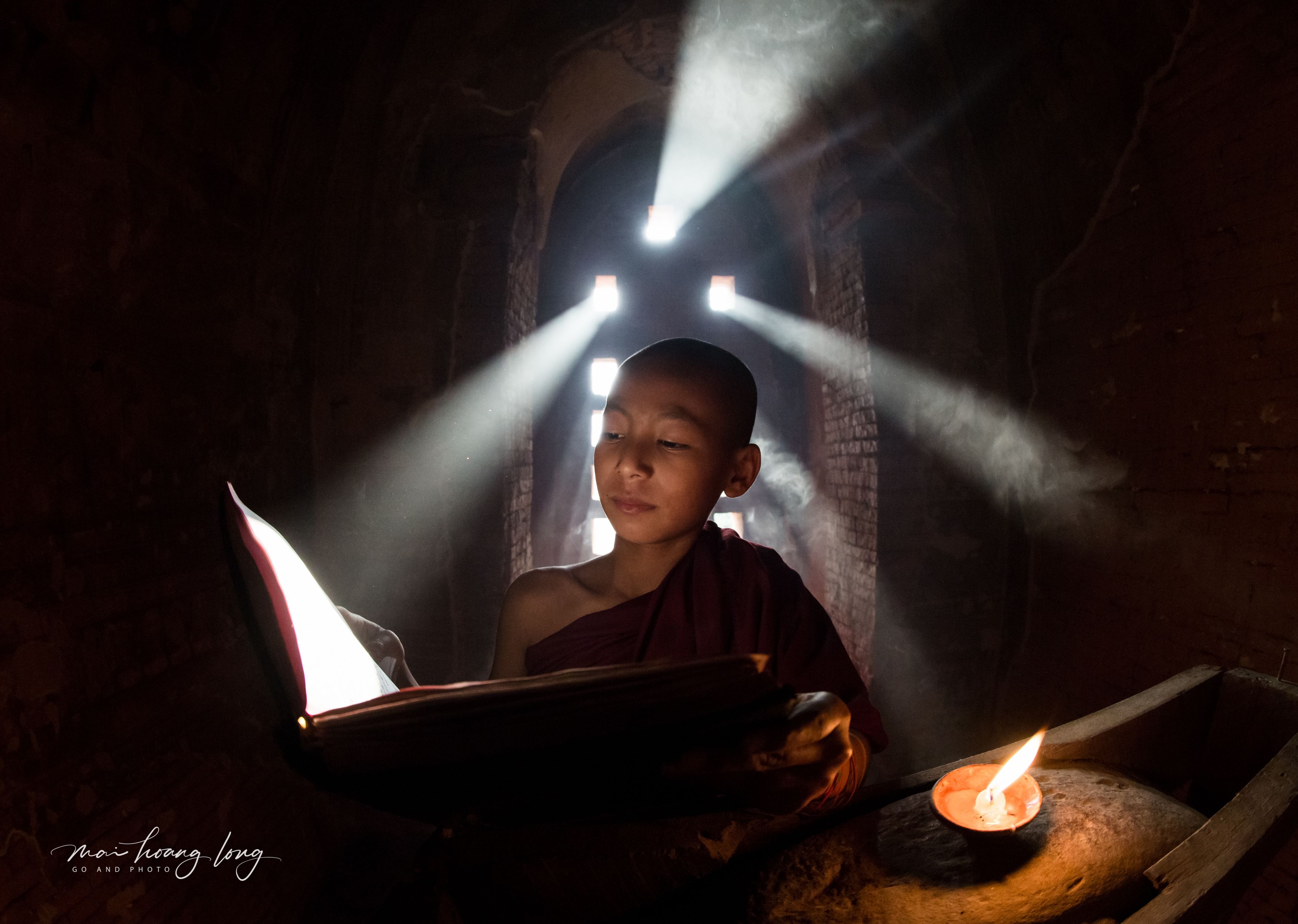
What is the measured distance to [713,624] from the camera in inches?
55.8

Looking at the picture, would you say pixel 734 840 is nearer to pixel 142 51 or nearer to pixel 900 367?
pixel 142 51

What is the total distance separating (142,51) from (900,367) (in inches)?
→ 133

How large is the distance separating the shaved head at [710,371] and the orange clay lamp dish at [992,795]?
848 millimetres

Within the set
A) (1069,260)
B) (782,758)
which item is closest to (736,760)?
(782,758)

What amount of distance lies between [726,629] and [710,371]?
610 millimetres

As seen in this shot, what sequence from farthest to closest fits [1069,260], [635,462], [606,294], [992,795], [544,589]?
[606,294] → [1069,260] → [544,589] → [635,462] → [992,795]

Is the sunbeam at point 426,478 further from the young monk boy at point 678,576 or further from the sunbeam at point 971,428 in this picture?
the sunbeam at point 971,428

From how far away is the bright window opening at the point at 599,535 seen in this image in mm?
6176

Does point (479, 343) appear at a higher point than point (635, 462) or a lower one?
higher

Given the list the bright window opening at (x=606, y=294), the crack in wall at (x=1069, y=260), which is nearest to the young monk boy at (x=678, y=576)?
the crack in wall at (x=1069, y=260)

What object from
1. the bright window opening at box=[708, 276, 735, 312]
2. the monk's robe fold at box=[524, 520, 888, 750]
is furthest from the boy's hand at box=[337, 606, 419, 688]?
the bright window opening at box=[708, 276, 735, 312]

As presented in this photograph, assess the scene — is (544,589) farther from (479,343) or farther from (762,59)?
(762,59)

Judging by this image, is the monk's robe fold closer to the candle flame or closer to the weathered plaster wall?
the candle flame

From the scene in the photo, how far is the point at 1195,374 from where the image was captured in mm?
2510
